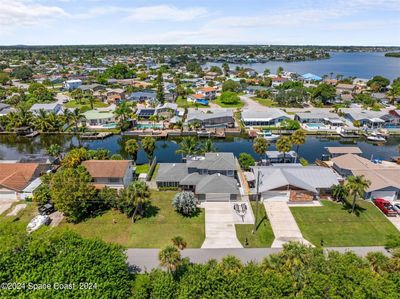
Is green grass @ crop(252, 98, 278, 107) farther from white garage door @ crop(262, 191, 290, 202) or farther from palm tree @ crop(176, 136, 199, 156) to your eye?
white garage door @ crop(262, 191, 290, 202)

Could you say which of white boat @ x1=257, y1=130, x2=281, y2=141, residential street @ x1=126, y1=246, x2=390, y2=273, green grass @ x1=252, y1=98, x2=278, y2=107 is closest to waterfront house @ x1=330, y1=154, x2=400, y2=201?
residential street @ x1=126, y1=246, x2=390, y2=273

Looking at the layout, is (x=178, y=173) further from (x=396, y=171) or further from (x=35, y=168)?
(x=396, y=171)

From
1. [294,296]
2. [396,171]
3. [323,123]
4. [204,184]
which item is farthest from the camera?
[323,123]

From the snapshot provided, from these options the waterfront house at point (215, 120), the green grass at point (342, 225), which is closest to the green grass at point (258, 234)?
the green grass at point (342, 225)

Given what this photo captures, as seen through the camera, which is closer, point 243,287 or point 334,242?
point 243,287

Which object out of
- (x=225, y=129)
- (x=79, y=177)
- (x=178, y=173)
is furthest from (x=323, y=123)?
(x=79, y=177)

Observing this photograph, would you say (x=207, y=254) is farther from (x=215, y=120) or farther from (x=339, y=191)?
(x=215, y=120)
